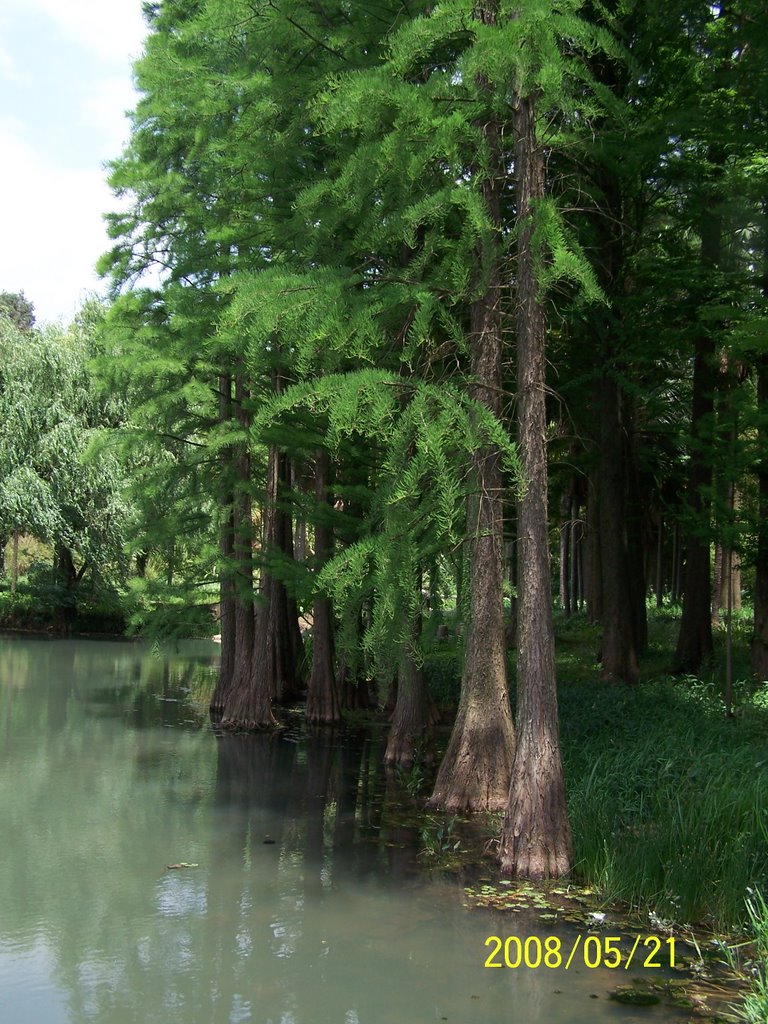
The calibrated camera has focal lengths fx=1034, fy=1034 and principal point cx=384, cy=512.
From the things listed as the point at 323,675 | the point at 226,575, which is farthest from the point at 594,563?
the point at 226,575

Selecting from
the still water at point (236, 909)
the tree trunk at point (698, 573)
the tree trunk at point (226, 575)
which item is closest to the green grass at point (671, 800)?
the still water at point (236, 909)

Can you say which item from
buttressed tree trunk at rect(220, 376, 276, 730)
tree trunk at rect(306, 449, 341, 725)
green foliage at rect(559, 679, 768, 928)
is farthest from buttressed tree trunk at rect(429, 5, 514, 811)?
tree trunk at rect(306, 449, 341, 725)

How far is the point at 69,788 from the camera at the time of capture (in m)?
12.4

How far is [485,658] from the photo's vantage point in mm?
10539

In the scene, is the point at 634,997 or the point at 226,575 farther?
the point at 226,575

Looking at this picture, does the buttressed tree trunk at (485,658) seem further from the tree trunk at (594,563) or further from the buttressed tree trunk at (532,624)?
the tree trunk at (594,563)

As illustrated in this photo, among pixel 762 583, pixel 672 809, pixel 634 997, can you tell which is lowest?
pixel 634 997

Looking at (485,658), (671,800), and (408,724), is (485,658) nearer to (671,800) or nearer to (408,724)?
(671,800)

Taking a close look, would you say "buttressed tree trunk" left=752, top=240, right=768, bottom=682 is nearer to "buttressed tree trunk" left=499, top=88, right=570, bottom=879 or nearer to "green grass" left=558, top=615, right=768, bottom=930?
"green grass" left=558, top=615, right=768, bottom=930

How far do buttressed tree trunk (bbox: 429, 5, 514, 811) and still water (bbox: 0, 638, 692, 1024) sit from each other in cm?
87

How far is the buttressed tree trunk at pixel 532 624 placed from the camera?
8188 millimetres

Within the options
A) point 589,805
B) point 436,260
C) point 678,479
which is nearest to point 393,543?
point 589,805
